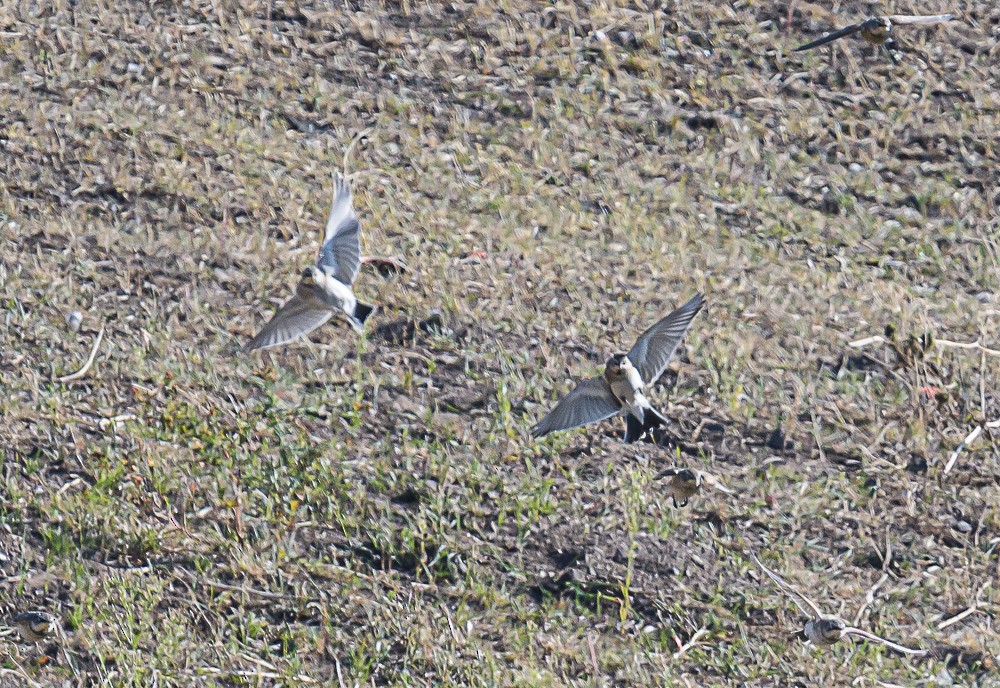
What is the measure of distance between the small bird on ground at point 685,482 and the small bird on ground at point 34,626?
2.27m

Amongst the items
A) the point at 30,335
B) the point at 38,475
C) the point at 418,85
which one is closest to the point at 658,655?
the point at 38,475

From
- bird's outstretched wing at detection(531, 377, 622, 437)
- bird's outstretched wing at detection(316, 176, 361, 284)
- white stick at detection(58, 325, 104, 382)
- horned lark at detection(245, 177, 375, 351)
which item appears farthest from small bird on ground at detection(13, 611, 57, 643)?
bird's outstretched wing at detection(531, 377, 622, 437)

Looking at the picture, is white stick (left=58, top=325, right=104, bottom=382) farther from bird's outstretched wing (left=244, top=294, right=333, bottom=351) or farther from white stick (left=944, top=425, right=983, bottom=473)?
white stick (left=944, top=425, right=983, bottom=473)

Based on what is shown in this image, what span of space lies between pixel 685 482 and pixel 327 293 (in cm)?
149

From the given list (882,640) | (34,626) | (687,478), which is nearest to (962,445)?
(687,478)

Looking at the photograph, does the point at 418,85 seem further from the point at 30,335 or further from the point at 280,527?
the point at 280,527

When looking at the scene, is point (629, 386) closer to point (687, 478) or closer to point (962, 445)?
point (687, 478)

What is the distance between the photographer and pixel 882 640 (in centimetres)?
503

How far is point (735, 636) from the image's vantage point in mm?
5316

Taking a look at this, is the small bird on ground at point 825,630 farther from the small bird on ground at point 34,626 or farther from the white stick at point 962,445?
the small bird on ground at point 34,626

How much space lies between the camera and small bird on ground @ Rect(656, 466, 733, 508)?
573 centimetres

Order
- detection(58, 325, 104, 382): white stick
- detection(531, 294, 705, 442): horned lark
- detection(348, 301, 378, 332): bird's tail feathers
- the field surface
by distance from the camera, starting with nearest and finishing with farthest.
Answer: detection(531, 294, 705, 442): horned lark, the field surface, detection(348, 301, 378, 332): bird's tail feathers, detection(58, 325, 104, 382): white stick

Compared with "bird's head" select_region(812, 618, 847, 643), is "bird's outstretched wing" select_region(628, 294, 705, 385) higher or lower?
higher

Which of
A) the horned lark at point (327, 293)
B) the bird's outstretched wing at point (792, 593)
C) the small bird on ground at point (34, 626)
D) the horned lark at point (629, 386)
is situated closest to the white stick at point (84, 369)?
the horned lark at point (327, 293)
